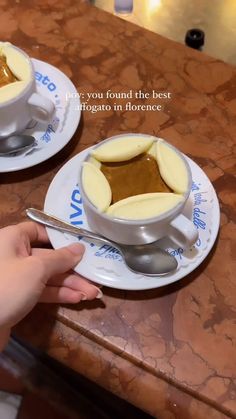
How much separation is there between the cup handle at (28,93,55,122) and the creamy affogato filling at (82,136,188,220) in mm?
103

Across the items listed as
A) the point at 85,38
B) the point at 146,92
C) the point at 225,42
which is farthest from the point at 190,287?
the point at 225,42

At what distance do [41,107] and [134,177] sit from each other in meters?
0.16

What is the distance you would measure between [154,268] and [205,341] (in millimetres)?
93

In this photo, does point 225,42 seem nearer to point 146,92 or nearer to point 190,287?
point 146,92

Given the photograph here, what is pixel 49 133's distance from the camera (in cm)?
66

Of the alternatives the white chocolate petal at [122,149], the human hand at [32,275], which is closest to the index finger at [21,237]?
the human hand at [32,275]

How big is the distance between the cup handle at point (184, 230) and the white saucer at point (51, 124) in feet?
0.65

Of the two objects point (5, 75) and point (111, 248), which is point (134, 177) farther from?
point (5, 75)

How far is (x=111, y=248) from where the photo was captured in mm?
561

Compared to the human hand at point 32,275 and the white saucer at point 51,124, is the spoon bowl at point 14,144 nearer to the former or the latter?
the white saucer at point 51,124

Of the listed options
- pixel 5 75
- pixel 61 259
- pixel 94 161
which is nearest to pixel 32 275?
pixel 61 259

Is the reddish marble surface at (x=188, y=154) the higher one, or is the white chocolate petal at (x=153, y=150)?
the white chocolate petal at (x=153, y=150)

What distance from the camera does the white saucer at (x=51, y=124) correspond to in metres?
0.63

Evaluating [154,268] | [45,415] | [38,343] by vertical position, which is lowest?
[45,415]
